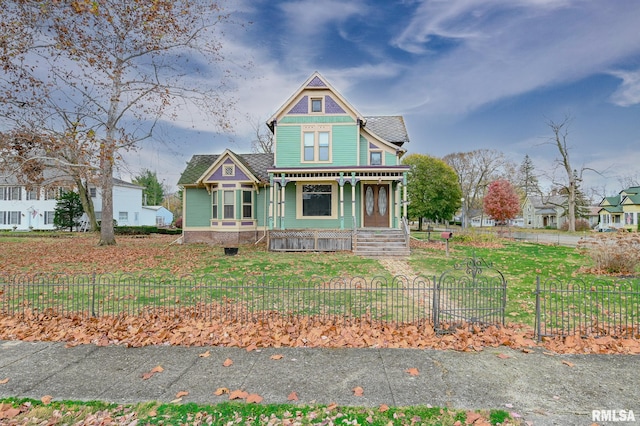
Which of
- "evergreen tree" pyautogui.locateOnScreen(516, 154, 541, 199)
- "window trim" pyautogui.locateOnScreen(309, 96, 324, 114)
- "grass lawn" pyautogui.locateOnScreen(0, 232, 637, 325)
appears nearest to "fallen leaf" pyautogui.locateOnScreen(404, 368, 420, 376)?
"grass lawn" pyautogui.locateOnScreen(0, 232, 637, 325)

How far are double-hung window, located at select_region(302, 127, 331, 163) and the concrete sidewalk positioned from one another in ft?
52.1

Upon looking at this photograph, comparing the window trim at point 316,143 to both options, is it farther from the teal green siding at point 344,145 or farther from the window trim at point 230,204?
the window trim at point 230,204

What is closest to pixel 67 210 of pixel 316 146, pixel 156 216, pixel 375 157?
pixel 156 216

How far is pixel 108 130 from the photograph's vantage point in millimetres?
19000

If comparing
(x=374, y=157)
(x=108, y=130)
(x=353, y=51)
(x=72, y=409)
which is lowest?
(x=72, y=409)

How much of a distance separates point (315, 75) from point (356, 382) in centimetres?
1855

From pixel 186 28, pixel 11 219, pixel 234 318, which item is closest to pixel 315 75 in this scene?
pixel 186 28

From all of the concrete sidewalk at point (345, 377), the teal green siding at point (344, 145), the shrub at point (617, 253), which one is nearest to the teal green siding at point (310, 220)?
the teal green siding at point (344, 145)

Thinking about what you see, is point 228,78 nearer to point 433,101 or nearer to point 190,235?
point 190,235

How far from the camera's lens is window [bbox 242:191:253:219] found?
20672 millimetres

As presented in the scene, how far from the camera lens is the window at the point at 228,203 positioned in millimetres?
20438

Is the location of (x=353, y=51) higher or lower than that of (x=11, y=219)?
higher

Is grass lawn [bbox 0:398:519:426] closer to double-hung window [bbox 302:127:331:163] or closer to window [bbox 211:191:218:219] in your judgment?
double-hung window [bbox 302:127:331:163]

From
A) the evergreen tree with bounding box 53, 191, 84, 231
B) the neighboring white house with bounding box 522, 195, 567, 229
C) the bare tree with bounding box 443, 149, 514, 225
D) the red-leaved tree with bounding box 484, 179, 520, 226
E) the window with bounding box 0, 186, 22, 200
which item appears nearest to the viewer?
the red-leaved tree with bounding box 484, 179, 520, 226
